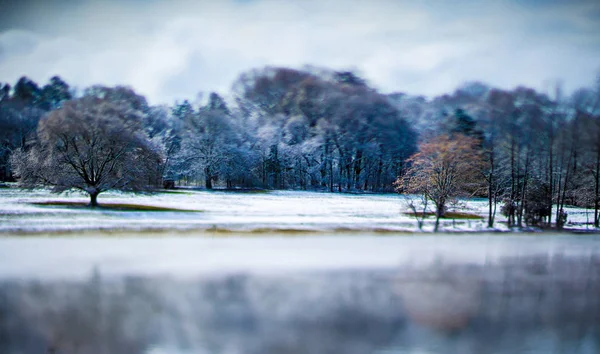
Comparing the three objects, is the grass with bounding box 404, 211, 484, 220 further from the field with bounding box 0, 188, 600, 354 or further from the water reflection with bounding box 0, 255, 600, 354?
the water reflection with bounding box 0, 255, 600, 354

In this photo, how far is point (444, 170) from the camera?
60.0ft

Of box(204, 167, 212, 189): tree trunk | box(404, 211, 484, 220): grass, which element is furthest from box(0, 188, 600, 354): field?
box(204, 167, 212, 189): tree trunk

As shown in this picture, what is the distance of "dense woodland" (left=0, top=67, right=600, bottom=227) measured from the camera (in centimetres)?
2017

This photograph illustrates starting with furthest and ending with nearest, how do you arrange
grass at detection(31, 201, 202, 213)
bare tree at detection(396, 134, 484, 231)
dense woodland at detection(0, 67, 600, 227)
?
dense woodland at detection(0, 67, 600, 227)
grass at detection(31, 201, 202, 213)
bare tree at detection(396, 134, 484, 231)

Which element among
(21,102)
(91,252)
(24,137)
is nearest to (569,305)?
(91,252)

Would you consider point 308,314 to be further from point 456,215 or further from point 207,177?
point 207,177

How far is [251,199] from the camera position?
25.2 m

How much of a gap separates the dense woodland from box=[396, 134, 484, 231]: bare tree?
0.30ft

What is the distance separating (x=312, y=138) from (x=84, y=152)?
14.1 meters

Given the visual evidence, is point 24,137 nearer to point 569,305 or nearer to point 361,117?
point 361,117

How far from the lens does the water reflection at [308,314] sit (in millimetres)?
6574

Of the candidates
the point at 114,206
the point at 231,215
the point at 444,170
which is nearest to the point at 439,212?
the point at 444,170

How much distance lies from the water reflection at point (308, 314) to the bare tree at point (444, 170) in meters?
7.85

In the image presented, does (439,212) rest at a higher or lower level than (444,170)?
lower
